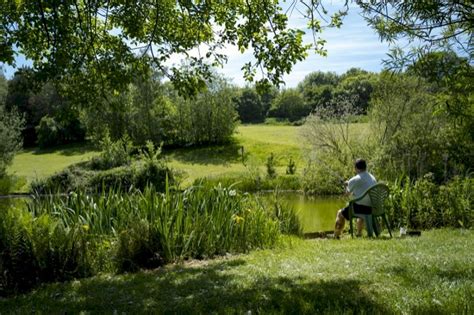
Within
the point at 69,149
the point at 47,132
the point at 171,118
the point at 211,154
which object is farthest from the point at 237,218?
the point at 47,132

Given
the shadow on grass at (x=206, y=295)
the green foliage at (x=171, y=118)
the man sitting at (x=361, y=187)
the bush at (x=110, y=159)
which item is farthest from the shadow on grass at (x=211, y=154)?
the shadow on grass at (x=206, y=295)

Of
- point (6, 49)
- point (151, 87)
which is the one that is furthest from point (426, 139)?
point (151, 87)

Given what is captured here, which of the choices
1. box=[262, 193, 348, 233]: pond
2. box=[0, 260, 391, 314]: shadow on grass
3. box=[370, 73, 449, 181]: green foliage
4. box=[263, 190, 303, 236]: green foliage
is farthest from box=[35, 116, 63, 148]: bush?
box=[0, 260, 391, 314]: shadow on grass

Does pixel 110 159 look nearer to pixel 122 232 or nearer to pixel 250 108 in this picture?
pixel 122 232

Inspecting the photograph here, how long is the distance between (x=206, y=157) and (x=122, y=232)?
1173 inches

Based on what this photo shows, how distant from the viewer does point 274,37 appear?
675 centimetres

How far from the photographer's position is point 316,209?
61.7 ft

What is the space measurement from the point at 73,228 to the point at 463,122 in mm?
4779

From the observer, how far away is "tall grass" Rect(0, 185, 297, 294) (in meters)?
5.42

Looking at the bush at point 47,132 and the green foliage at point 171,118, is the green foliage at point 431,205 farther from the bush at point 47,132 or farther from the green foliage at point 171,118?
the bush at point 47,132

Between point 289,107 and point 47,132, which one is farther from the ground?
→ point 289,107

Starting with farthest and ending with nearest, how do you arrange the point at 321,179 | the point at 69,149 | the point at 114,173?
1. the point at 69,149
2. the point at 114,173
3. the point at 321,179

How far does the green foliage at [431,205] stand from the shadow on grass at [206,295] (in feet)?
20.2

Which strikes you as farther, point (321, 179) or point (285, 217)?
point (321, 179)
